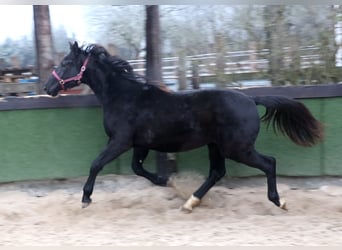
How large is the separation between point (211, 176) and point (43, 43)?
3.16 m

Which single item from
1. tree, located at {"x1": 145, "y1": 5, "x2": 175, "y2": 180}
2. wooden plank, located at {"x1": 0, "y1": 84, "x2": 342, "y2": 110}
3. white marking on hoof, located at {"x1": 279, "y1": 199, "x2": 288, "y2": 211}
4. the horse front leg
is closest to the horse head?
wooden plank, located at {"x1": 0, "y1": 84, "x2": 342, "y2": 110}

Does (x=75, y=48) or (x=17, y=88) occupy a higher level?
(x=75, y=48)

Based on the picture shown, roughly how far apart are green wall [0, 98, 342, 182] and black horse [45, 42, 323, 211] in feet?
1.75

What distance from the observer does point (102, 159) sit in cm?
526

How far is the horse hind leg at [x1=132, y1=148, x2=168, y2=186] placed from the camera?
18.6 ft

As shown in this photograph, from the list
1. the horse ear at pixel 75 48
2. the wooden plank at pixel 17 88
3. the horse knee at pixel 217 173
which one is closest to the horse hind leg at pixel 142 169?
the horse knee at pixel 217 173

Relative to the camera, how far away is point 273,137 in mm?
6156

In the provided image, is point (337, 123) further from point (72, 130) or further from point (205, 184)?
point (72, 130)

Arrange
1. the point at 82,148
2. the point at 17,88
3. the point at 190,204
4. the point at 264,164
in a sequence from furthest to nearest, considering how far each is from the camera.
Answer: the point at 17,88, the point at 82,148, the point at 190,204, the point at 264,164

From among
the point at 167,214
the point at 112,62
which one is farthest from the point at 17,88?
the point at 167,214

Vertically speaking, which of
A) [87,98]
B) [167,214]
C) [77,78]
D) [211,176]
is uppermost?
[77,78]

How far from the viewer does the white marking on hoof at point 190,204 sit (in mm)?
5379

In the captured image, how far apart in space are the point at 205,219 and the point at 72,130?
2.18 m

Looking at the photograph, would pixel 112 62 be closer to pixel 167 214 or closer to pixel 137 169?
pixel 137 169
